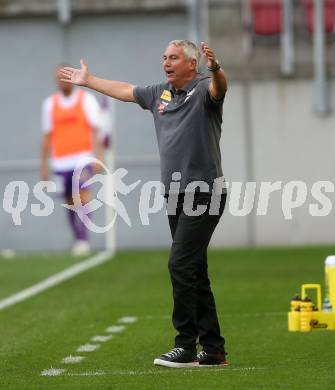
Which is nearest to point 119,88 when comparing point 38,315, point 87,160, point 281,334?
point 281,334

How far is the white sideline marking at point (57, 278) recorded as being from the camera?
15328 millimetres

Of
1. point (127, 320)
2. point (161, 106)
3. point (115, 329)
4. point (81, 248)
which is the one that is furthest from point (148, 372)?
point (81, 248)

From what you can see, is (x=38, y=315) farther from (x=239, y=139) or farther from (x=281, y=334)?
(x=239, y=139)

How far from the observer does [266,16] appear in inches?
939

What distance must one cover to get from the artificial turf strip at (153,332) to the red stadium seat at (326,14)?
184 inches

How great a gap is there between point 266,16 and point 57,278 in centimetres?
759

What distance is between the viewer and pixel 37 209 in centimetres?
2417

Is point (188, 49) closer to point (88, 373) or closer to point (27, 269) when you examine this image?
point (88, 373)

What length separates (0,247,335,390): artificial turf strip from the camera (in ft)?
29.8

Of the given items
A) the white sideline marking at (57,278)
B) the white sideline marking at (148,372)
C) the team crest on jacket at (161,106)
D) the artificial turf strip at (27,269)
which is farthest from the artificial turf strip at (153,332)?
the team crest on jacket at (161,106)

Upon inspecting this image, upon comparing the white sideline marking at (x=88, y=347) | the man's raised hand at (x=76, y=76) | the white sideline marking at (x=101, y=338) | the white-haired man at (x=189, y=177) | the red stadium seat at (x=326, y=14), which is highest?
the red stadium seat at (x=326, y=14)

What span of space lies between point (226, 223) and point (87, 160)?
8.80ft

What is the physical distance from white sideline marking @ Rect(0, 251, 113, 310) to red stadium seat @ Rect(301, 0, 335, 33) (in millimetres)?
4684

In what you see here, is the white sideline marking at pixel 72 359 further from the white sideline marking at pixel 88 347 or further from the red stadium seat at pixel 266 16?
the red stadium seat at pixel 266 16
